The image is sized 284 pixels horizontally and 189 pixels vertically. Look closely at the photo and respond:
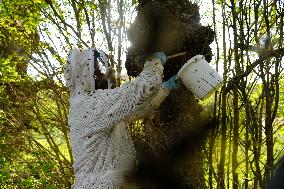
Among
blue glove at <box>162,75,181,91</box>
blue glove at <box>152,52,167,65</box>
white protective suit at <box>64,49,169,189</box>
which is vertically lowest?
white protective suit at <box>64,49,169,189</box>

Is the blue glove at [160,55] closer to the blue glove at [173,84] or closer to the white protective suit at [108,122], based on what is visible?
the white protective suit at [108,122]

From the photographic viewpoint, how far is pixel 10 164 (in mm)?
6699

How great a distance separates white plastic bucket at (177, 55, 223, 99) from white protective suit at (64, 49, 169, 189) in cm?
19

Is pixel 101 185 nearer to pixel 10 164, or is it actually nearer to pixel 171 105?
pixel 171 105

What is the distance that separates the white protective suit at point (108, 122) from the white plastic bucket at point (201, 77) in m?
0.19

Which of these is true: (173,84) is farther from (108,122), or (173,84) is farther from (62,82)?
(62,82)

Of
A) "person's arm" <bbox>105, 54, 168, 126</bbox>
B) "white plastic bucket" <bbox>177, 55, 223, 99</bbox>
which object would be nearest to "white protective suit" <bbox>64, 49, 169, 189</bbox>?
"person's arm" <bbox>105, 54, 168, 126</bbox>

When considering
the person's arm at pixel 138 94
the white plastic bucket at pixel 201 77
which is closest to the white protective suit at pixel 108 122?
the person's arm at pixel 138 94

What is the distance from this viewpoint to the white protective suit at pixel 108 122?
2.55 meters

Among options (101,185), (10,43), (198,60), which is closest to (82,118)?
(101,185)

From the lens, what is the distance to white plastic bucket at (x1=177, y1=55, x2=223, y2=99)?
93.6 inches

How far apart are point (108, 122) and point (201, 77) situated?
0.65 m

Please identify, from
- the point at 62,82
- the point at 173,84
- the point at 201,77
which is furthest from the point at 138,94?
the point at 62,82

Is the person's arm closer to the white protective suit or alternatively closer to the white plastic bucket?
the white protective suit
